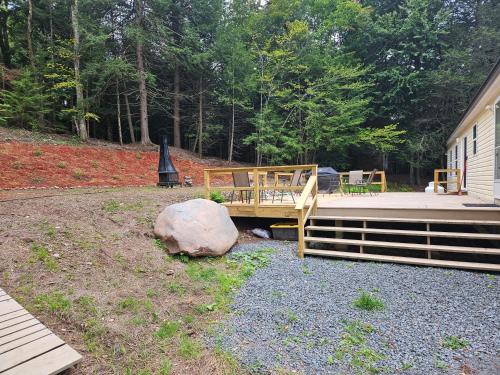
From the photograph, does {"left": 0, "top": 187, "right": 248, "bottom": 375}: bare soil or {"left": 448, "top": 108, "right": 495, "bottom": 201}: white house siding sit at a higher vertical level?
{"left": 448, "top": 108, "right": 495, "bottom": 201}: white house siding

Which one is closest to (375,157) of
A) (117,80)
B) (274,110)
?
(274,110)

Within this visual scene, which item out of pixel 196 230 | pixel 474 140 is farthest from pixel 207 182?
pixel 474 140

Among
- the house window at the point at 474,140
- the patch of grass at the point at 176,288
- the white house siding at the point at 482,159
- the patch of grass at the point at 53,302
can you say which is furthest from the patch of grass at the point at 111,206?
the house window at the point at 474,140

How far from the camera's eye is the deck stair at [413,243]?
4008 millimetres

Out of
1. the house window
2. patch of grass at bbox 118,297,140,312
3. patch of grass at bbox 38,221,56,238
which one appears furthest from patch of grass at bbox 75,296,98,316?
the house window

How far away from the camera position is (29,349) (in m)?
1.96

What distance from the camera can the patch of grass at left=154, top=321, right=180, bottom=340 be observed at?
98.9 inches

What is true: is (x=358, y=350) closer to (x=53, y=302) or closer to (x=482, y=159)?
(x=53, y=302)

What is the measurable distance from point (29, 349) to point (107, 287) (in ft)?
3.93

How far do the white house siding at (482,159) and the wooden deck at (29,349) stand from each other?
24.2ft

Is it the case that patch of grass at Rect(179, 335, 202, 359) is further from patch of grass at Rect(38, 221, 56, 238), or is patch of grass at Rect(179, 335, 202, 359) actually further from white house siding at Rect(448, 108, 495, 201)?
white house siding at Rect(448, 108, 495, 201)

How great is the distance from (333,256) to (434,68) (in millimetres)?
17189

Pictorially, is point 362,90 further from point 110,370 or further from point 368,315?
point 110,370

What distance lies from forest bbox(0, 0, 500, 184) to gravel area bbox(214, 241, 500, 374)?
12013 mm
